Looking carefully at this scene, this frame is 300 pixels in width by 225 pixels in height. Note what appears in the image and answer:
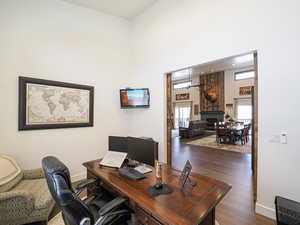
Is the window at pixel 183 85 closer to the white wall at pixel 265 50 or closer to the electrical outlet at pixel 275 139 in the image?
the white wall at pixel 265 50

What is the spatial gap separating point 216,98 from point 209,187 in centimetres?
993

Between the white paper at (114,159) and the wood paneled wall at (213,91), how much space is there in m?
9.23

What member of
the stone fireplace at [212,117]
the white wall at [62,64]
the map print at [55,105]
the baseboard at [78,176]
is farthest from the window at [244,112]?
the baseboard at [78,176]

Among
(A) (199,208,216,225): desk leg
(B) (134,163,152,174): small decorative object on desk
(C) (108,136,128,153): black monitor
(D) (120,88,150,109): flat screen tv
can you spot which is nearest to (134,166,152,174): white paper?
(B) (134,163,152,174): small decorative object on desk

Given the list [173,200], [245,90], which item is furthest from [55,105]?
[245,90]

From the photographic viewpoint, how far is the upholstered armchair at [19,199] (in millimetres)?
1795

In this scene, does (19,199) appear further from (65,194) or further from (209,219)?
(209,219)

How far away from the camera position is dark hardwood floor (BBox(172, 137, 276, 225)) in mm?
2130

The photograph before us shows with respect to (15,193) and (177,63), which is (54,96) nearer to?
(15,193)

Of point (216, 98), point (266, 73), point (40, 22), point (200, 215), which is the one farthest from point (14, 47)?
point (216, 98)

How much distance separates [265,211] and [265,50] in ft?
7.61

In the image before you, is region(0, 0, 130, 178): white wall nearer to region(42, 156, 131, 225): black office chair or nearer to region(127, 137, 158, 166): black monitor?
region(127, 137, 158, 166): black monitor

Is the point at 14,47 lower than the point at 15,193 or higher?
higher

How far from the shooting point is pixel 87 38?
359 cm
